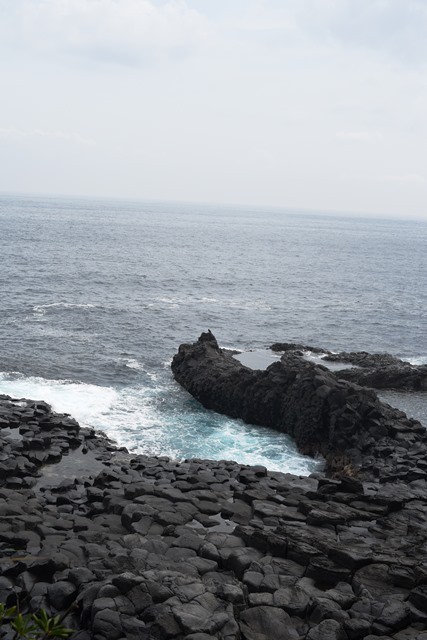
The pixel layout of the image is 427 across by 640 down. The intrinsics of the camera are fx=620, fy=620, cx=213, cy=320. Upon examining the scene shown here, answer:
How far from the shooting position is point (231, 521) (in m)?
23.6

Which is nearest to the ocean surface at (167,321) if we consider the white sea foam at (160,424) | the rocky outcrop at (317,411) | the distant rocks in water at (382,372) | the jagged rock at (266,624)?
the white sea foam at (160,424)

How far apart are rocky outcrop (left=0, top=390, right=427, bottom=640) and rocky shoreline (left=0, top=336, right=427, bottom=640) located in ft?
0.16

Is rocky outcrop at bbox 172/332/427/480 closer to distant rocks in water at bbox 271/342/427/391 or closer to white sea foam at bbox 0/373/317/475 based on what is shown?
white sea foam at bbox 0/373/317/475

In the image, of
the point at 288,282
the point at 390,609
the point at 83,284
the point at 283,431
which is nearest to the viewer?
the point at 390,609

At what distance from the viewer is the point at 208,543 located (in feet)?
67.2

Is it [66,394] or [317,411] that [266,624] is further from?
[66,394]

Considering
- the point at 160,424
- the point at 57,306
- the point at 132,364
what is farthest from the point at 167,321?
the point at 160,424

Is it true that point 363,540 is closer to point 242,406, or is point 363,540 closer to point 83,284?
point 242,406

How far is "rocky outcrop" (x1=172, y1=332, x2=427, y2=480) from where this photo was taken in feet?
106

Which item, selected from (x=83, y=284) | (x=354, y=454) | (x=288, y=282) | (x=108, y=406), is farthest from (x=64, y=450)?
(x=288, y=282)

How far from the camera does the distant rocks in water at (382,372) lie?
45.4m

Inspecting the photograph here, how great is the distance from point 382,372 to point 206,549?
2922 cm

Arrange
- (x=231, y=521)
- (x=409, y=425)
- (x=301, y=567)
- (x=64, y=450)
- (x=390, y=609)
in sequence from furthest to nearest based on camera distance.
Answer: (x=409, y=425)
(x=64, y=450)
(x=231, y=521)
(x=301, y=567)
(x=390, y=609)

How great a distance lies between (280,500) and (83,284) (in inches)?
2417
